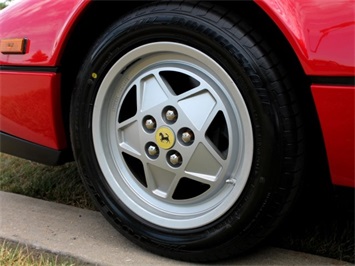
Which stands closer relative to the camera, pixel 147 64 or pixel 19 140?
pixel 147 64

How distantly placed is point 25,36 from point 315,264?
150 cm

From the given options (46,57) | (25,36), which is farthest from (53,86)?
(25,36)

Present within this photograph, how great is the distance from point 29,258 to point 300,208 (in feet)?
3.84

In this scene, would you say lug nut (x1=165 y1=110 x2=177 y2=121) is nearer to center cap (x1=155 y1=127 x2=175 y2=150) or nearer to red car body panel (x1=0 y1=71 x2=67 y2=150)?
center cap (x1=155 y1=127 x2=175 y2=150)

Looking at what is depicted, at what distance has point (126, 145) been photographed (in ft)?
5.91

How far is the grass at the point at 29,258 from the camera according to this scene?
1660 mm

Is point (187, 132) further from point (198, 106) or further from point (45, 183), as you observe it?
point (45, 183)

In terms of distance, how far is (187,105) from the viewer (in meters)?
1.63

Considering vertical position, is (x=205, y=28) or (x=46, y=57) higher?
(x=205, y=28)

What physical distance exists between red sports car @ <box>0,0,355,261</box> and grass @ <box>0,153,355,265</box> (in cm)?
26

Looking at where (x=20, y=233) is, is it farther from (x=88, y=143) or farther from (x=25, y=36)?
(x=25, y=36)

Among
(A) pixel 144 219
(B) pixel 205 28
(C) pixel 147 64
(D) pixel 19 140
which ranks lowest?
(A) pixel 144 219

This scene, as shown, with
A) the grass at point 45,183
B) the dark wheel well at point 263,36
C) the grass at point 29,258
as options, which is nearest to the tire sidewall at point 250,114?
the dark wheel well at point 263,36

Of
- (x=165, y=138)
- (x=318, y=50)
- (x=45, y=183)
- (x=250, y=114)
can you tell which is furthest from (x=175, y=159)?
(x=45, y=183)
